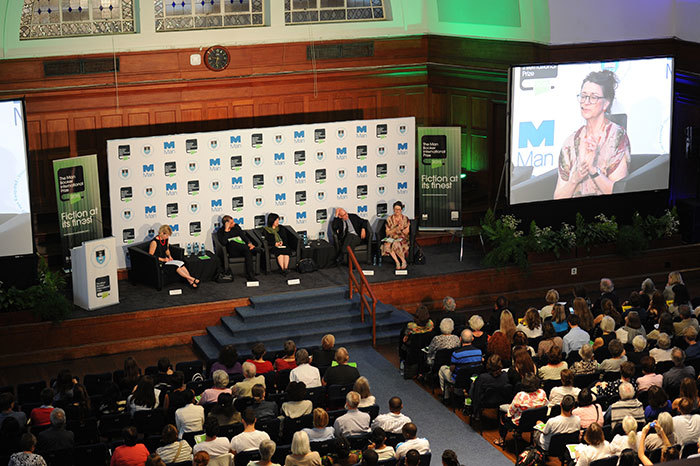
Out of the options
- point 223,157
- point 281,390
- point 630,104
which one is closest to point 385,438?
point 281,390

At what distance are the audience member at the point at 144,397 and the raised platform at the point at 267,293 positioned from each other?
394 centimetres

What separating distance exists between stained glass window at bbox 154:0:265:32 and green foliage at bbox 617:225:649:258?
7.34 m

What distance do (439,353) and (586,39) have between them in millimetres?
7592

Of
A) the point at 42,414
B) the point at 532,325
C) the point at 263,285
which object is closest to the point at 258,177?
the point at 263,285

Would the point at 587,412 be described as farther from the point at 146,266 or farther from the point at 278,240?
the point at 146,266

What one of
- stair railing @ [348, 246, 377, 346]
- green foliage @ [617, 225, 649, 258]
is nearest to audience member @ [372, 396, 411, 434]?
stair railing @ [348, 246, 377, 346]

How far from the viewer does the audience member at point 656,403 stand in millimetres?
9969

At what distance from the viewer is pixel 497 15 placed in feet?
59.3

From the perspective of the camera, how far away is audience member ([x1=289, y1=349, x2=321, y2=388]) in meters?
11.5

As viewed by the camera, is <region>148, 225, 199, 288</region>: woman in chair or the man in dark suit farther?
the man in dark suit

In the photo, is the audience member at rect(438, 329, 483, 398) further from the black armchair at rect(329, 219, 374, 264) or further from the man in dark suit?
the man in dark suit

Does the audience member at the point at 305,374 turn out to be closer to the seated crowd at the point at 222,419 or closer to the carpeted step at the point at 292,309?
the seated crowd at the point at 222,419

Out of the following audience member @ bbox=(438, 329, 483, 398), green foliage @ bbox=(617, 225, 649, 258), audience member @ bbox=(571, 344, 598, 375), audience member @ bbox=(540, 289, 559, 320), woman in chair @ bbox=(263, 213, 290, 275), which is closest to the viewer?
audience member @ bbox=(571, 344, 598, 375)

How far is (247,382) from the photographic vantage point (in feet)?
36.7
